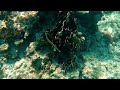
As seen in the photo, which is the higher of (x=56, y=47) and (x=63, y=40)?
(x=63, y=40)

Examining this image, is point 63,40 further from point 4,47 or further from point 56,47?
point 4,47

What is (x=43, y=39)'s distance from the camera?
5039 millimetres

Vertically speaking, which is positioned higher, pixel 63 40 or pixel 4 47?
pixel 63 40

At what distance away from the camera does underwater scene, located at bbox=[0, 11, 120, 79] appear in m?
4.75

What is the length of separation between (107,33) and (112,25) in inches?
26.4

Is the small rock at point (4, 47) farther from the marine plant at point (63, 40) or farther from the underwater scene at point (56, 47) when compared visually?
the marine plant at point (63, 40)

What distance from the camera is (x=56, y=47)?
15.8 ft

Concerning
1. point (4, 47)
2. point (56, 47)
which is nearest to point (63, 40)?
point (56, 47)

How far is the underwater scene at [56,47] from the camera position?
15.6 feet

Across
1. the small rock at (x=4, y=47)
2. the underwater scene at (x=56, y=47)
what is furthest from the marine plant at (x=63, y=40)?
the small rock at (x=4, y=47)

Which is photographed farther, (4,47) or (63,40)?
(4,47)

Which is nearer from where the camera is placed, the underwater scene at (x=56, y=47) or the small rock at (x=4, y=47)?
the underwater scene at (x=56, y=47)
